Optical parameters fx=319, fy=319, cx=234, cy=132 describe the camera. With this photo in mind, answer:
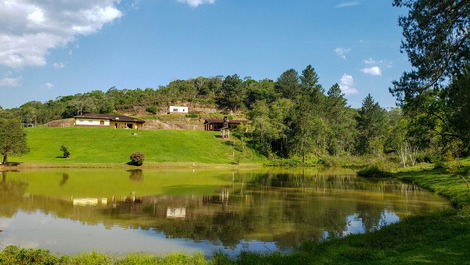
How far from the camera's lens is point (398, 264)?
1020 cm

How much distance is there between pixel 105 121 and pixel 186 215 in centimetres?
8295

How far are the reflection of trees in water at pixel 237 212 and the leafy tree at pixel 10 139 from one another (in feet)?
86.0

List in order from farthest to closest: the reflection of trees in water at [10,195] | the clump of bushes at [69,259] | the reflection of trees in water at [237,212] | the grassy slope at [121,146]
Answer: the grassy slope at [121,146]
the reflection of trees in water at [10,195]
the reflection of trees in water at [237,212]
the clump of bushes at [69,259]

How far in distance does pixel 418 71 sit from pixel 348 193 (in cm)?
1700

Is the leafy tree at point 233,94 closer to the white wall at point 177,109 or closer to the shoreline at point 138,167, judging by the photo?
the white wall at point 177,109

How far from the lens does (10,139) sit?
55.0 metres

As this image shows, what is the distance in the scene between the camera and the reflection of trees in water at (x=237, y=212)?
1748 cm

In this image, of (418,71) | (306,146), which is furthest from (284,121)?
(418,71)

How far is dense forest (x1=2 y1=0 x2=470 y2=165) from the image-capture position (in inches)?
706

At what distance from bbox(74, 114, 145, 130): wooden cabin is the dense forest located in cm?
2738

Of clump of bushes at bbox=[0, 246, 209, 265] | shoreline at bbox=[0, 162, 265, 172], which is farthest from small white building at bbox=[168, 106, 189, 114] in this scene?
clump of bushes at bbox=[0, 246, 209, 265]

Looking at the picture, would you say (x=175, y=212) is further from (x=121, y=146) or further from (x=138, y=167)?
(x=121, y=146)

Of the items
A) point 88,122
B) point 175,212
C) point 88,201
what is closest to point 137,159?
point 88,201

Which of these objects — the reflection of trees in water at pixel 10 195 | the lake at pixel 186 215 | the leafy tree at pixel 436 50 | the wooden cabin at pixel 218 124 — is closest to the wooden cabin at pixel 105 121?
the wooden cabin at pixel 218 124
